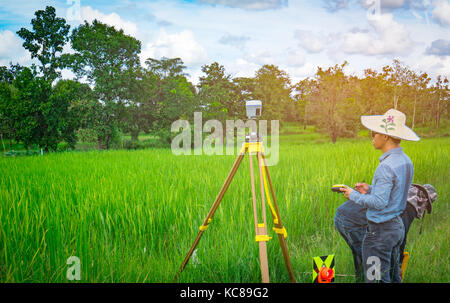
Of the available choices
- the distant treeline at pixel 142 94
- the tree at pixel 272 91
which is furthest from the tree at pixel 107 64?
the tree at pixel 272 91

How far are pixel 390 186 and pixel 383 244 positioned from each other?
0.46 m

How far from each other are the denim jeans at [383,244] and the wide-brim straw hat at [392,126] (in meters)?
0.61

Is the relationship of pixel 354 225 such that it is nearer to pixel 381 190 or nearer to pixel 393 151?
pixel 381 190

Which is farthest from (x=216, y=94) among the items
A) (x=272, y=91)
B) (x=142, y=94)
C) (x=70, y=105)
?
(x=70, y=105)

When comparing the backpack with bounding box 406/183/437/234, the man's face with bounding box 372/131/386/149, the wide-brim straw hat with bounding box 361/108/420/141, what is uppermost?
the wide-brim straw hat with bounding box 361/108/420/141

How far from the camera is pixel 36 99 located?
934 centimetres

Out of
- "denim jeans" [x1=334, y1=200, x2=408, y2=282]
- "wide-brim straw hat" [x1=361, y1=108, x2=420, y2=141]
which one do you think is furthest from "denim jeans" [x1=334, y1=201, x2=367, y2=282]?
"wide-brim straw hat" [x1=361, y1=108, x2=420, y2=141]

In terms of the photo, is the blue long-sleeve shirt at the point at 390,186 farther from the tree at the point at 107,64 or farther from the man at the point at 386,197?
the tree at the point at 107,64

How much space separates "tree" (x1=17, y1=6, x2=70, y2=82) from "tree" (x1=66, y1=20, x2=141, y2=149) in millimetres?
2426

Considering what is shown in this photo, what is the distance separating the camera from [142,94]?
44.2 feet

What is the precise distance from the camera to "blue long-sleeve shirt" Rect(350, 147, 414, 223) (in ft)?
5.79

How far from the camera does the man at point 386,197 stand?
5.82 feet

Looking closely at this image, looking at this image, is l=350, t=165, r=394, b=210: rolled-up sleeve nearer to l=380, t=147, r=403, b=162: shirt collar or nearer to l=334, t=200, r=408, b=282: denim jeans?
l=380, t=147, r=403, b=162: shirt collar

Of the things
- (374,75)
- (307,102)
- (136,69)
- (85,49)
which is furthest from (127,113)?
(374,75)
